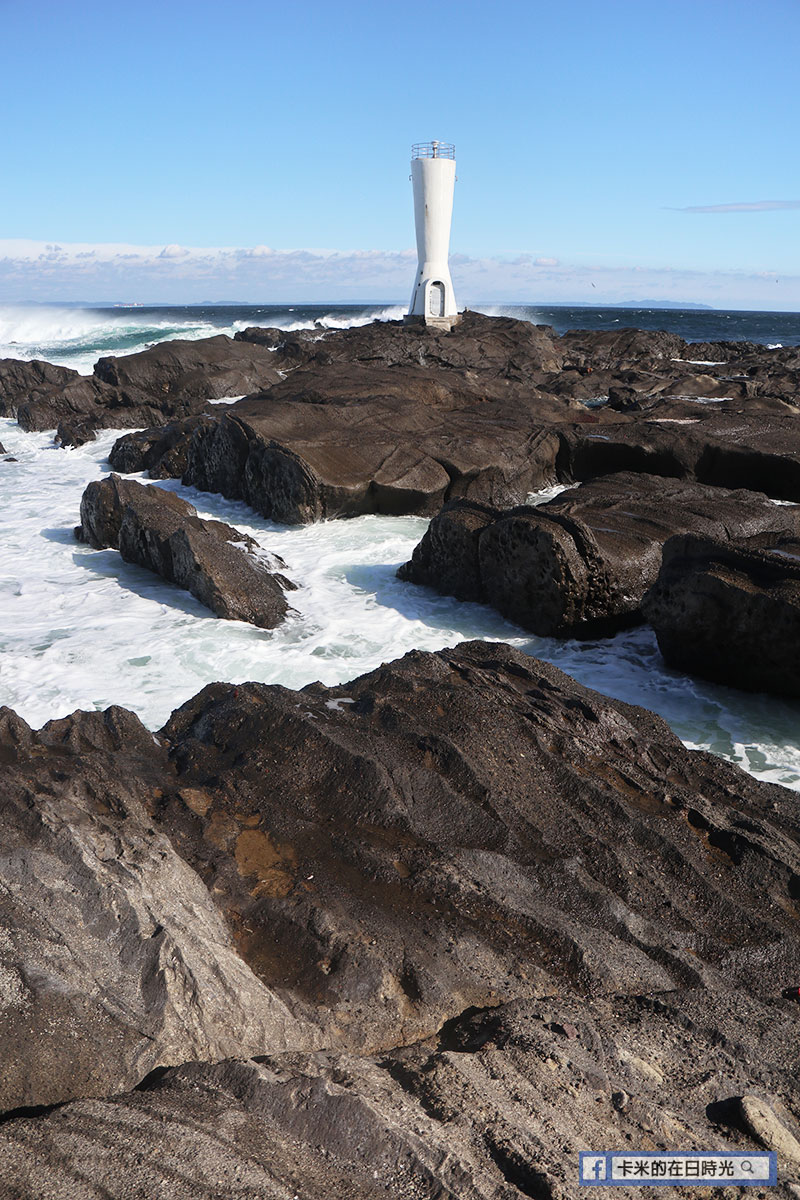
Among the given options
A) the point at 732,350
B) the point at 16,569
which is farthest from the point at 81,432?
the point at 732,350

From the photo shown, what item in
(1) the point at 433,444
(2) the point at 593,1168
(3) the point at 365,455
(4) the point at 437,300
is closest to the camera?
(2) the point at 593,1168

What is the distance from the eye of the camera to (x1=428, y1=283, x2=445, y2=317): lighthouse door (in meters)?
33.6

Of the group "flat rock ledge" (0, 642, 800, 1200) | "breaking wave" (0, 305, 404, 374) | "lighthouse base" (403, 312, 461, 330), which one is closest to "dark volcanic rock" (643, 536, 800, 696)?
"flat rock ledge" (0, 642, 800, 1200)

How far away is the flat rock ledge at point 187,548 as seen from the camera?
8641mm

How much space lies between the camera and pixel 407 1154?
2.19m

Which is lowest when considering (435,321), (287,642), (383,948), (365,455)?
(287,642)

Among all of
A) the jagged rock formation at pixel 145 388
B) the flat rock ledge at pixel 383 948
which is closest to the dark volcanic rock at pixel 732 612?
the flat rock ledge at pixel 383 948

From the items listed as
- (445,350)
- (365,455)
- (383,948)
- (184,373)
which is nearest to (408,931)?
(383,948)

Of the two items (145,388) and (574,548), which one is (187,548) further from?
(145,388)

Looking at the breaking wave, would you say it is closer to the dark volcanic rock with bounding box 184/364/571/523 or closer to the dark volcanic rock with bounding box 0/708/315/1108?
the dark volcanic rock with bounding box 184/364/571/523

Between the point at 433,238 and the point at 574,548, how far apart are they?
91.2 feet

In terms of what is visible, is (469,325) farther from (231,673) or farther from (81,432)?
(231,673)

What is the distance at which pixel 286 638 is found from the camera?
8.15m

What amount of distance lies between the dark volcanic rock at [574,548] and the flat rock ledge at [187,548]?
1784 millimetres
